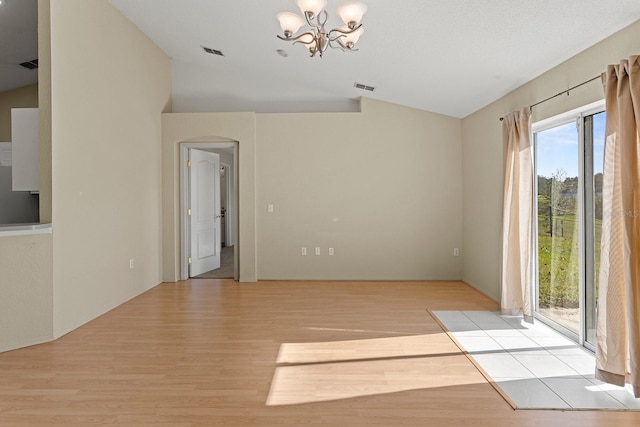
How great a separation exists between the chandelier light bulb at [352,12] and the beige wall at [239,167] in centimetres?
358

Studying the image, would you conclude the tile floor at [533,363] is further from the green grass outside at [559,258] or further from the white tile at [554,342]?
the green grass outside at [559,258]

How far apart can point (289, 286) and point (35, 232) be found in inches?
132

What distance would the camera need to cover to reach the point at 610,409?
8.29 feet

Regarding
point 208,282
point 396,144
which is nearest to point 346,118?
point 396,144

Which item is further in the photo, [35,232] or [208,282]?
[208,282]

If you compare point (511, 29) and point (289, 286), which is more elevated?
point (511, 29)

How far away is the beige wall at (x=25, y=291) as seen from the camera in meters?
3.53

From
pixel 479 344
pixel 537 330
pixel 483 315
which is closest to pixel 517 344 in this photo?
pixel 479 344

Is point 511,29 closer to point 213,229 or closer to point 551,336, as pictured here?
point 551,336

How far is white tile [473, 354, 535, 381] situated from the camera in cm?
305

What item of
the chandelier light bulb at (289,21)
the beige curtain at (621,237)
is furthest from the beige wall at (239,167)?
the beige curtain at (621,237)

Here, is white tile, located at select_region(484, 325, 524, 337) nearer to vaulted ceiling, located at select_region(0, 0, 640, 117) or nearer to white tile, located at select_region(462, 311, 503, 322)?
white tile, located at select_region(462, 311, 503, 322)

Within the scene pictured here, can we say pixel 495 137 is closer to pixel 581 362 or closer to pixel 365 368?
pixel 581 362

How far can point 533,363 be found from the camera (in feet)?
10.7
